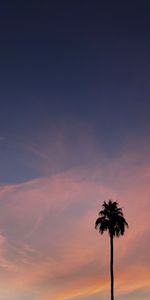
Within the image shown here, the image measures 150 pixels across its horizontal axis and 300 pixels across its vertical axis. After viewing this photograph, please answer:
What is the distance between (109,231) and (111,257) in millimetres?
3534

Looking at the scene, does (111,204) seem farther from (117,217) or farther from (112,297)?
(112,297)

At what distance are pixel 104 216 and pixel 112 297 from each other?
11.4 m

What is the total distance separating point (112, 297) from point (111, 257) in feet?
20.7

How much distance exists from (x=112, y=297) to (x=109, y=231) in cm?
935

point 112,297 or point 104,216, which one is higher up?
point 104,216

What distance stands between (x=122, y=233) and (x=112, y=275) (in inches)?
233

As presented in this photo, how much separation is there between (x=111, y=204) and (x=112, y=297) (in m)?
12.9

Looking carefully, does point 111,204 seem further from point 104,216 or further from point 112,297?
point 112,297

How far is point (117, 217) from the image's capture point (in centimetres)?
17612

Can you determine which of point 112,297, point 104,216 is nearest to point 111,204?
point 104,216

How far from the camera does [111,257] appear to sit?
578ft

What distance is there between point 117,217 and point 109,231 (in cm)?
219

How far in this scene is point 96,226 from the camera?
17625cm

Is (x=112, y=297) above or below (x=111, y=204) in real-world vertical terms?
below
